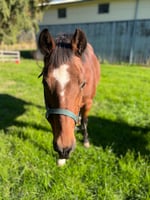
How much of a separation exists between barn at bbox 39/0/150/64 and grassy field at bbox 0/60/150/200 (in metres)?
6.72

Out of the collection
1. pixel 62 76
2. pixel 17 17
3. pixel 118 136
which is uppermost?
pixel 17 17

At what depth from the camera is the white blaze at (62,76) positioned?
Answer: 1553 mm

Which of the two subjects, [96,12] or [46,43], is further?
[96,12]

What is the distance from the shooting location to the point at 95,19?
13195 mm

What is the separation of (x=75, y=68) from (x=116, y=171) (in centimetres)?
131

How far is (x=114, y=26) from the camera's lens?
10836 mm

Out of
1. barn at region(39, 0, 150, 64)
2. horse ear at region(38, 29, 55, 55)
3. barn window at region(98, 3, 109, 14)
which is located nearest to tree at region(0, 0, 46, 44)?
barn at region(39, 0, 150, 64)

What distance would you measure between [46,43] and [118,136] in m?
1.97

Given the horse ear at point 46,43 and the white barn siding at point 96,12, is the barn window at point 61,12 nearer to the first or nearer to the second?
the white barn siding at point 96,12

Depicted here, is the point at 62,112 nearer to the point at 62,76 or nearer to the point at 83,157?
the point at 62,76

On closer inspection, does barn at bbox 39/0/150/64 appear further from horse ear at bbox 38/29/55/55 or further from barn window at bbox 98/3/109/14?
horse ear at bbox 38/29/55/55

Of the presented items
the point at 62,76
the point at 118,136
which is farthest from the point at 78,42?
the point at 118,136

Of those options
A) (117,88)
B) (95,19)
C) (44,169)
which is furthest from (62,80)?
(95,19)

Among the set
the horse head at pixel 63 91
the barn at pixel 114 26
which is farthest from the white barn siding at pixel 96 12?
the horse head at pixel 63 91
